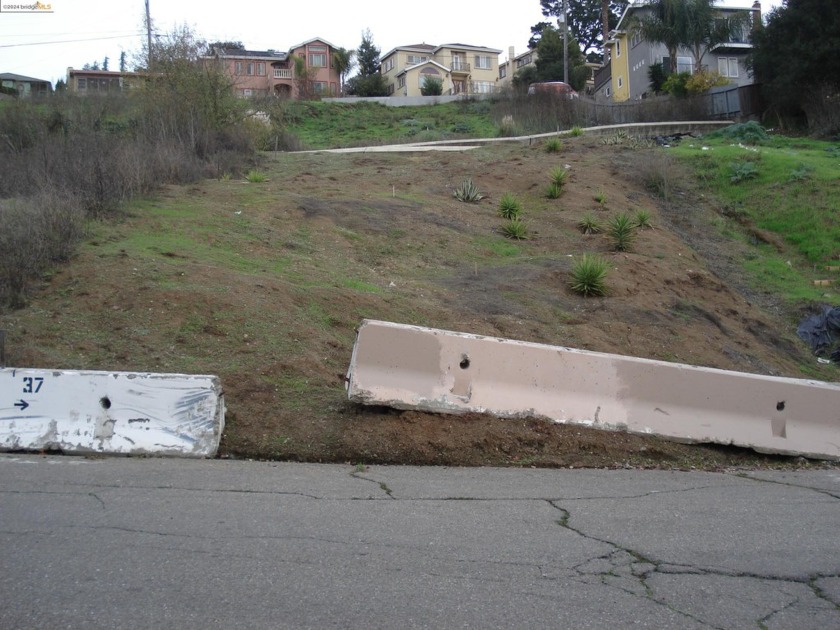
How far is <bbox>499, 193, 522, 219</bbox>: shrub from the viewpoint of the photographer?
18.3m

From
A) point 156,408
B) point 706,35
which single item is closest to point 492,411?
point 156,408

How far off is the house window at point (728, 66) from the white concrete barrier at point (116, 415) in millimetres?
57436

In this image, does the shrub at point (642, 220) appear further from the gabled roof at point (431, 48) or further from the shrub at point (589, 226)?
the gabled roof at point (431, 48)

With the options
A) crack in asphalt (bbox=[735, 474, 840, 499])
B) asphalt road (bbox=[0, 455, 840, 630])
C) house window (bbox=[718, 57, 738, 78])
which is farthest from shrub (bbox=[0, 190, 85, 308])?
house window (bbox=[718, 57, 738, 78])

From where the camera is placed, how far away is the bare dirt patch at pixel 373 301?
8.57m

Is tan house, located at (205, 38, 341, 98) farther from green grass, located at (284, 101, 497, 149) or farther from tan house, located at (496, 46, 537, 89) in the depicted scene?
green grass, located at (284, 101, 497, 149)

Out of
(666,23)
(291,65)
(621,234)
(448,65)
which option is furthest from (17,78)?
(621,234)

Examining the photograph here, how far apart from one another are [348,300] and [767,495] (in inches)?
257

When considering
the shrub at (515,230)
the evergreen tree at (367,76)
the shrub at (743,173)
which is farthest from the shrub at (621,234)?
the evergreen tree at (367,76)

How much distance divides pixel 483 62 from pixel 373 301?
83374mm

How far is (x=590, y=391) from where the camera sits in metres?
8.91

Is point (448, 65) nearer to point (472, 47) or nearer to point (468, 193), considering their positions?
point (472, 47)

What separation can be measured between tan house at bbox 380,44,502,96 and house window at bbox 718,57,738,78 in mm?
31004

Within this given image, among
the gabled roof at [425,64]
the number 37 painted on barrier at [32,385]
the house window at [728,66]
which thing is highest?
the gabled roof at [425,64]
